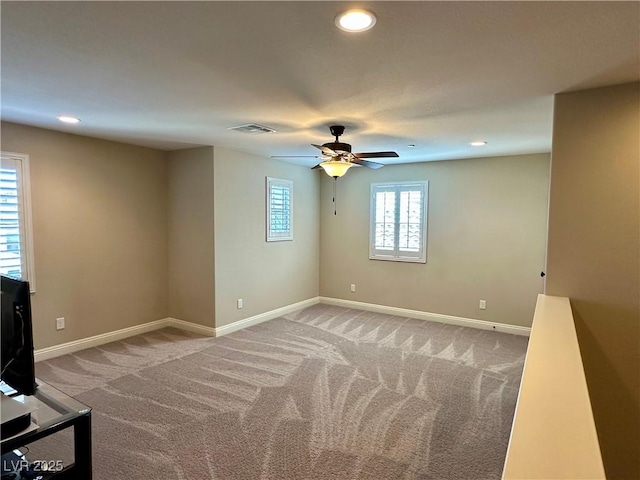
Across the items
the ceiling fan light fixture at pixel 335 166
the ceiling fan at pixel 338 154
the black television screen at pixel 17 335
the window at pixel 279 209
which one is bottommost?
the black television screen at pixel 17 335

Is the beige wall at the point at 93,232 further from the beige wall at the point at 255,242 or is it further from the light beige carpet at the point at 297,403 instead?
the beige wall at the point at 255,242

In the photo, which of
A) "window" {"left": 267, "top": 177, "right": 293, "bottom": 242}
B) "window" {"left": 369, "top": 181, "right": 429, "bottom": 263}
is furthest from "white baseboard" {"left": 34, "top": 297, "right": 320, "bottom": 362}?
"window" {"left": 369, "top": 181, "right": 429, "bottom": 263}

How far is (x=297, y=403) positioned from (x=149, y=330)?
2.85m

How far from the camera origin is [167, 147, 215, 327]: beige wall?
188 inches

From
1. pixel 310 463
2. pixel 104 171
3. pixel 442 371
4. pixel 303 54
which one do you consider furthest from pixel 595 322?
pixel 104 171

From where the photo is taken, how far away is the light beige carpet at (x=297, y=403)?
2367 mm

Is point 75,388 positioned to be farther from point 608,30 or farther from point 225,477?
point 608,30

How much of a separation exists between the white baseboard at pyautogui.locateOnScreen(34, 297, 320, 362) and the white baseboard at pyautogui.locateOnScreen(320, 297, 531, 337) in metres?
1.05

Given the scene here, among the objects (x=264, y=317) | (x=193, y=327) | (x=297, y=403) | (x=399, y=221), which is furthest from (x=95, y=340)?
(x=399, y=221)

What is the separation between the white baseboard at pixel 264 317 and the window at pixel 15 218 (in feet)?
7.00

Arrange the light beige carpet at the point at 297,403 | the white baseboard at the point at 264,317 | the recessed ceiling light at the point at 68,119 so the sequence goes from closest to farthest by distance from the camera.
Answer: the light beige carpet at the point at 297,403 < the recessed ceiling light at the point at 68,119 < the white baseboard at the point at 264,317

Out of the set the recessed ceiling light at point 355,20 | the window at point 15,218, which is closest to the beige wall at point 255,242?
the window at point 15,218

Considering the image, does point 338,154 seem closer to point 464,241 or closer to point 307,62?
point 307,62

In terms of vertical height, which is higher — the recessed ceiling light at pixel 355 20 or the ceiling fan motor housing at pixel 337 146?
the recessed ceiling light at pixel 355 20
